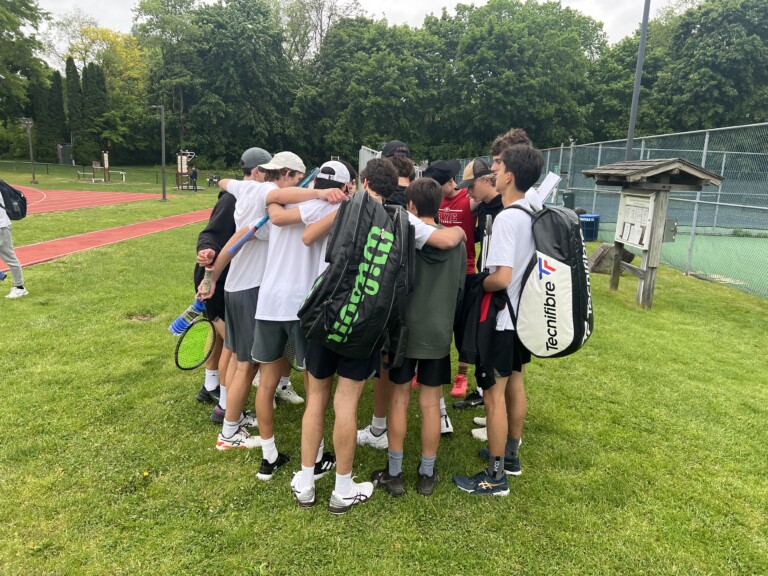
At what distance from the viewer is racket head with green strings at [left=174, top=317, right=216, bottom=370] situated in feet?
12.2

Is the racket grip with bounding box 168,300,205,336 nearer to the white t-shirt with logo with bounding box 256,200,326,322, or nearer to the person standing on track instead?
the white t-shirt with logo with bounding box 256,200,326,322

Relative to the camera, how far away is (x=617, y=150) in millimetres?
13352

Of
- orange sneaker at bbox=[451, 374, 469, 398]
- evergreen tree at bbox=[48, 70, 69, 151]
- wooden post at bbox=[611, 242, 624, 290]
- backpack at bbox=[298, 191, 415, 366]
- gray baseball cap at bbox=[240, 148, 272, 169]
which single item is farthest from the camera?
evergreen tree at bbox=[48, 70, 69, 151]

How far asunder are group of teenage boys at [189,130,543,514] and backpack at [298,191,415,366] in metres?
0.17

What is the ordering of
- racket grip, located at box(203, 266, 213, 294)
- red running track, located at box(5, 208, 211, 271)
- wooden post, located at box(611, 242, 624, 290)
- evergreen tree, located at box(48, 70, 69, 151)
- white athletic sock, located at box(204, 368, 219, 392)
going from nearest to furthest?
racket grip, located at box(203, 266, 213, 294) < white athletic sock, located at box(204, 368, 219, 392) < wooden post, located at box(611, 242, 624, 290) < red running track, located at box(5, 208, 211, 271) < evergreen tree, located at box(48, 70, 69, 151)

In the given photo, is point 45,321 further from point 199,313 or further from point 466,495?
point 466,495

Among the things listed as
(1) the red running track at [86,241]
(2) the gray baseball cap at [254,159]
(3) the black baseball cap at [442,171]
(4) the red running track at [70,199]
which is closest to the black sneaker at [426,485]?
(3) the black baseball cap at [442,171]

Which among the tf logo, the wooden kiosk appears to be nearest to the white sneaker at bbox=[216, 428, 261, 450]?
the tf logo

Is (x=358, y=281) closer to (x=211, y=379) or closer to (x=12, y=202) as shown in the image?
(x=211, y=379)

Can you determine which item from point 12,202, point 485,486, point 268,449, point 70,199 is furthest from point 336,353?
point 70,199

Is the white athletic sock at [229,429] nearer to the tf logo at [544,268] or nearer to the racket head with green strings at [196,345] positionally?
the racket head with green strings at [196,345]

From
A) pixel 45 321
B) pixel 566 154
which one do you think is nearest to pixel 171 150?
pixel 566 154

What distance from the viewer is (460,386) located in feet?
14.3

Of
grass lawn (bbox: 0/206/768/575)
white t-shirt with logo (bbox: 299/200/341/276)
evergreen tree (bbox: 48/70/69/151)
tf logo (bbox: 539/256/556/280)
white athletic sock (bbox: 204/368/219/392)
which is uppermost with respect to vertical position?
evergreen tree (bbox: 48/70/69/151)
